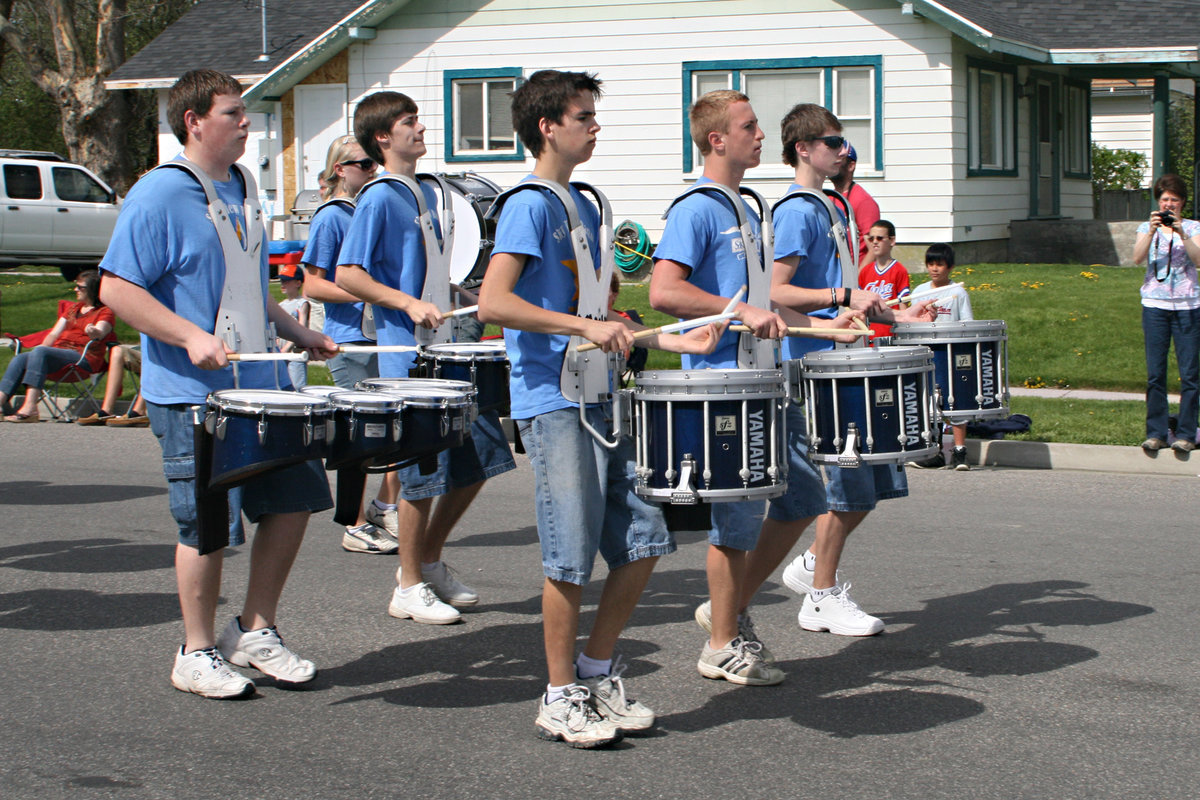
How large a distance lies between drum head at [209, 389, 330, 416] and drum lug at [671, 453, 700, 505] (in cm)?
118

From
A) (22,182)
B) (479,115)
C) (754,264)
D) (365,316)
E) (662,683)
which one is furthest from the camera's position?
(22,182)

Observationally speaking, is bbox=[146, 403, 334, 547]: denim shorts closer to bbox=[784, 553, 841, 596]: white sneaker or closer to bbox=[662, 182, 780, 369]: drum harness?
bbox=[662, 182, 780, 369]: drum harness

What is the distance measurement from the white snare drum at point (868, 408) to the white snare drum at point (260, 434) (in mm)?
1717

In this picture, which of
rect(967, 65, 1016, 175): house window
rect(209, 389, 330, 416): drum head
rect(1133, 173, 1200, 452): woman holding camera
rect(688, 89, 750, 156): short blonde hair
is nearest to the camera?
rect(209, 389, 330, 416): drum head

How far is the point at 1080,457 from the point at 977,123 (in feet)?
43.6

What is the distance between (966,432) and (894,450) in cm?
635

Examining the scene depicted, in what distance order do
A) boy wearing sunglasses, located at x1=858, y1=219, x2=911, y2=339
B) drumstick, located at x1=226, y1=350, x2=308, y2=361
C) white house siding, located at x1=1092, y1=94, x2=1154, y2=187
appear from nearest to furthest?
drumstick, located at x1=226, y1=350, x2=308, y2=361
boy wearing sunglasses, located at x1=858, y1=219, x2=911, y2=339
white house siding, located at x1=1092, y1=94, x2=1154, y2=187

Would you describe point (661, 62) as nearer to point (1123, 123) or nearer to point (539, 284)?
point (539, 284)

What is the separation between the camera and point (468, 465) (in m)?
6.46

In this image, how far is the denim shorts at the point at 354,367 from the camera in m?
7.13

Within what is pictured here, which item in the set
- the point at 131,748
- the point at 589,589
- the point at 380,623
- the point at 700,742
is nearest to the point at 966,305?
the point at 589,589

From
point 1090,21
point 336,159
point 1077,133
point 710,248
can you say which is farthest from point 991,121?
point 710,248

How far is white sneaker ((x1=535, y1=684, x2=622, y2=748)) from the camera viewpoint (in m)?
4.71

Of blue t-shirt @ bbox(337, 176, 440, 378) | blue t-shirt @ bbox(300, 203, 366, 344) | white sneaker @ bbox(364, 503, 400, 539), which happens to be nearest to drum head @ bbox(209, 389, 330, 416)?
blue t-shirt @ bbox(337, 176, 440, 378)
